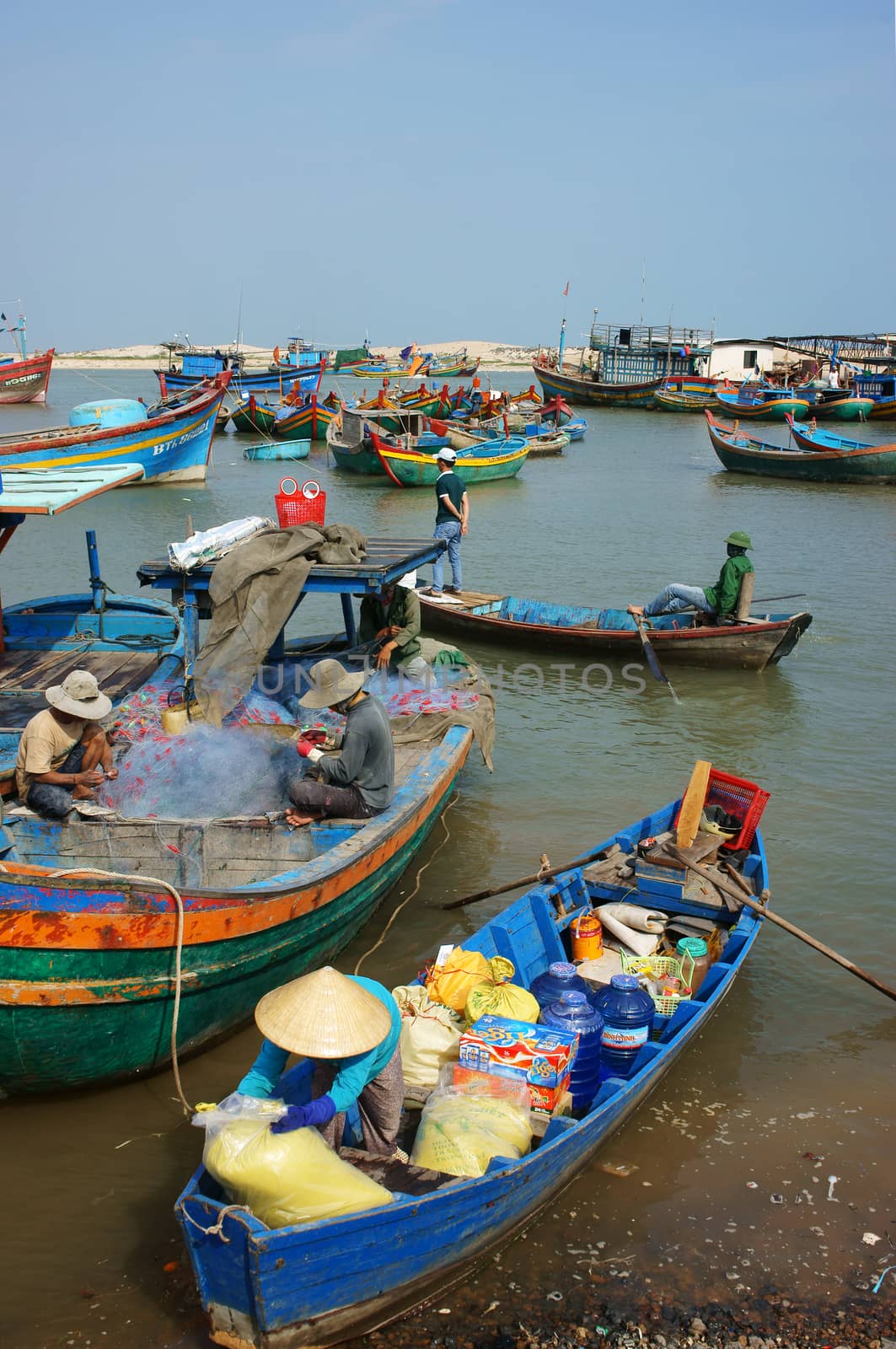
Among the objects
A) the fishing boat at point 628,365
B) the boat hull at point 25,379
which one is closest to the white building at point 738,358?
the fishing boat at point 628,365

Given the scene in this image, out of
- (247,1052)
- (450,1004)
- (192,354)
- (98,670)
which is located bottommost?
(247,1052)

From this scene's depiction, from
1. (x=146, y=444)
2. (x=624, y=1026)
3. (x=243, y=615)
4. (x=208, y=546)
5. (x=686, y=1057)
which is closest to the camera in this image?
(x=624, y=1026)

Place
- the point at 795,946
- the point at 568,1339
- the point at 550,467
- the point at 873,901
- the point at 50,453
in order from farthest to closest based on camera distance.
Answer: the point at 550,467
the point at 50,453
the point at 873,901
the point at 795,946
the point at 568,1339

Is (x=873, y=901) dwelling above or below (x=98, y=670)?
below

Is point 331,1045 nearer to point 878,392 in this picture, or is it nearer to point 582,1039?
point 582,1039

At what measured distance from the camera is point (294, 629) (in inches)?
566

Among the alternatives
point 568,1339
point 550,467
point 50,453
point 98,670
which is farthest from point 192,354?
point 568,1339

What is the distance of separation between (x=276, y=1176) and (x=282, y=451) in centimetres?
3129

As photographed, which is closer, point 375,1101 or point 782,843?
point 375,1101

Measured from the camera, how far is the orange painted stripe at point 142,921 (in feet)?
14.2

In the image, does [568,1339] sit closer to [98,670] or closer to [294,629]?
[98,670]

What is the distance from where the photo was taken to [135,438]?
77.0 ft

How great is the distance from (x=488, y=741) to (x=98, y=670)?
3.19 m

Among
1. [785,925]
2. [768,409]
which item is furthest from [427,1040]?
[768,409]
